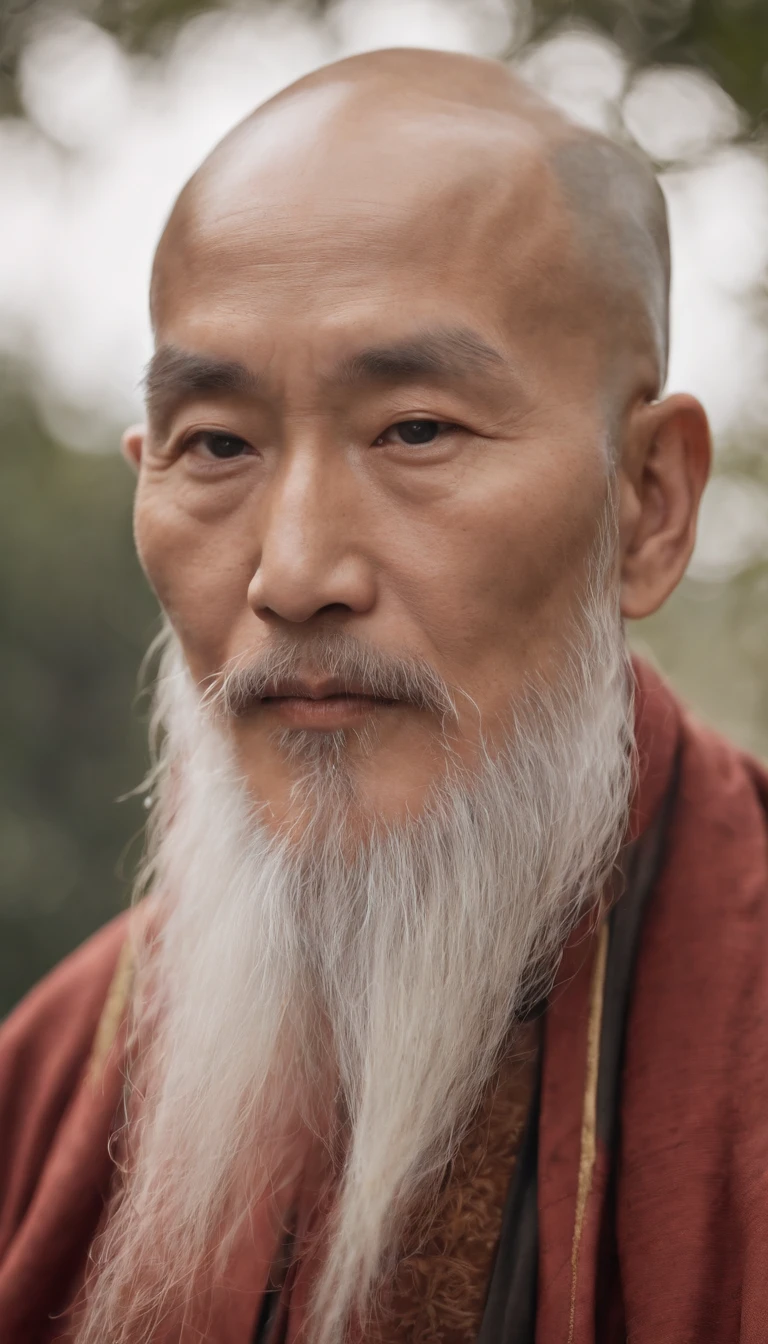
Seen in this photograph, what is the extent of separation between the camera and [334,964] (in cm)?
182

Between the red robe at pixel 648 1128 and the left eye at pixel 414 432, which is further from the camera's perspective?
the left eye at pixel 414 432

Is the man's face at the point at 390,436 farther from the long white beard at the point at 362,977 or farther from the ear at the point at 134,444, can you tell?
the ear at the point at 134,444

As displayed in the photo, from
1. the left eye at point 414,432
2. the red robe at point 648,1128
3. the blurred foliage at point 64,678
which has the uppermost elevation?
the blurred foliage at point 64,678

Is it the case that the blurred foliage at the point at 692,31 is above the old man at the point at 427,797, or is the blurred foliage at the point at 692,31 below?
above

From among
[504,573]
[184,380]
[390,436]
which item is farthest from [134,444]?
[504,573]

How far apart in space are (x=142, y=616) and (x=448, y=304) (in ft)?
14.7

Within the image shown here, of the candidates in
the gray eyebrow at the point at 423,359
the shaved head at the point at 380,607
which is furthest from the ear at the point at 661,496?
the gray eyebrow at the point at 423,359

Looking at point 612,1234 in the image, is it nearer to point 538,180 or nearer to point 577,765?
point 577,765

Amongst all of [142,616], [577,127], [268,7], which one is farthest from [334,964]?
[142,616]

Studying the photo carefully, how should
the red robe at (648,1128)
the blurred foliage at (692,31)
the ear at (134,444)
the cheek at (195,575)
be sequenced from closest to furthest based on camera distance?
1. the red robe at (648,1128)
2. the cheek at (195,575)
3. the ear at (134,444)
4. the blurred foliage at (692,31)

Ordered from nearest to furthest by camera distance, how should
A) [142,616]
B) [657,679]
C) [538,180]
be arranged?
[538,180] < [657,679] < [142,616]

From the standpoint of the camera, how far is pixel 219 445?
6.13 feet

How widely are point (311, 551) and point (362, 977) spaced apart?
64 cm

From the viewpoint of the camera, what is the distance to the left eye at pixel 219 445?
1848mm
